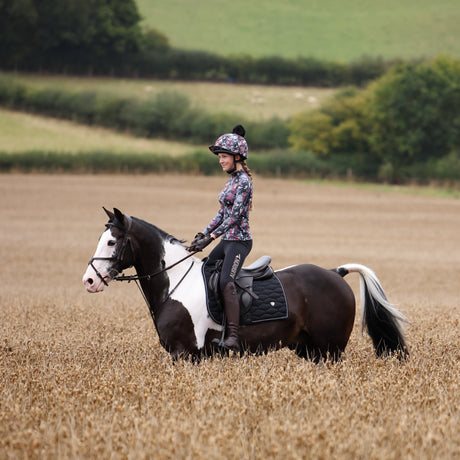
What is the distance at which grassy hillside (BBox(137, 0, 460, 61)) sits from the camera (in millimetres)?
110875

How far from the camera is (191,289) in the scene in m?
6.96

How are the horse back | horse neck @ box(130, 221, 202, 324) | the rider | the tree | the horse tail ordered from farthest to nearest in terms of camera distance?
the tree → the horse tail → the horse back → horse neck @ box(130, 221, 202, 324) → the rider

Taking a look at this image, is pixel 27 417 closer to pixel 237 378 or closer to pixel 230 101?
pixel 237 378

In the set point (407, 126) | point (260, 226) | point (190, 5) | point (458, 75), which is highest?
point (190, 5)

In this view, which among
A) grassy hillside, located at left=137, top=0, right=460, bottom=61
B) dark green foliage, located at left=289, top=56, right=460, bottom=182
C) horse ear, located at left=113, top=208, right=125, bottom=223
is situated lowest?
horse ear, located at left=113, top=208, right=125, bottom=223

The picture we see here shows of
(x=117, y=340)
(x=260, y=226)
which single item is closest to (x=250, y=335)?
(x=117, y=340)

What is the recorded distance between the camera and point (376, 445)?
13.9 ft

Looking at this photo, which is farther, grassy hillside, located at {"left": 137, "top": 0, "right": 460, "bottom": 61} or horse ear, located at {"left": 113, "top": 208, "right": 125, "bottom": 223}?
grassy hillside, located at {"left": 137, "top": 0, "right": 460, "bottom": 61}

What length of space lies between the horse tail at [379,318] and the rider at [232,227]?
53.8 inches

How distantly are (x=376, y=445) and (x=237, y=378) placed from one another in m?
1.90

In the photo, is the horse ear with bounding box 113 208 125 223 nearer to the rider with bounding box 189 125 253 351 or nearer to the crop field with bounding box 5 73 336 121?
the rider with bounding box 189 125 253 351

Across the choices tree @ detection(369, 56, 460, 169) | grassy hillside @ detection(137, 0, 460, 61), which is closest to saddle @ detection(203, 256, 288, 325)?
tree @ detection(369, 56, 460, 169)

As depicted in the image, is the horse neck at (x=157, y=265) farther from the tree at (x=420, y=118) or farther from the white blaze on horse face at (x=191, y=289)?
the tree at (x=420, y=118)

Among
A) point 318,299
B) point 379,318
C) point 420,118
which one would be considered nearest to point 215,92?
point 420,118
